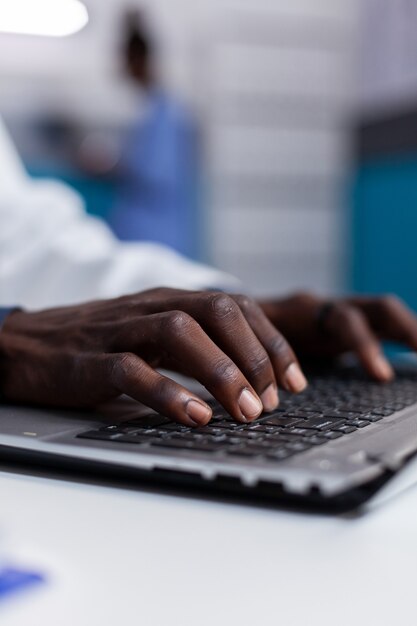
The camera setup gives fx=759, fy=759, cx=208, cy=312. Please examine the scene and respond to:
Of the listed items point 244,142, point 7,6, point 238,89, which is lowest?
point 244,142

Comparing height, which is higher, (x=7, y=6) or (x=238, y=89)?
(x=7, y=6)

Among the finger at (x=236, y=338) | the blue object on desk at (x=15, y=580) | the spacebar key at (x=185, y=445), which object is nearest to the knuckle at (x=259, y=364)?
the finger at (x=236, y=338)

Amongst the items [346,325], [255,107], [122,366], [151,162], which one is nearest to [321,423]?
[122,366]

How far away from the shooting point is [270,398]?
1.56ft

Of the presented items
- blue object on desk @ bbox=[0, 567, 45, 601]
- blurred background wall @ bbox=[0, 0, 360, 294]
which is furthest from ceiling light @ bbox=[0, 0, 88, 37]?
blurred background wall @ bbox=[0, 0, 360, 294]

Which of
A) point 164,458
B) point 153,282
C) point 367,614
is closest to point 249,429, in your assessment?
point 164,458

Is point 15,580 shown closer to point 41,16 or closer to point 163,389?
point 163,389

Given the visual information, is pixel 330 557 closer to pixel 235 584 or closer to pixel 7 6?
pixel 235 584

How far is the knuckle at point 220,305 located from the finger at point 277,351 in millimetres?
35

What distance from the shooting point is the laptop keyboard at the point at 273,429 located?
1.19 feet

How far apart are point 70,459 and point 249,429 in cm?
10

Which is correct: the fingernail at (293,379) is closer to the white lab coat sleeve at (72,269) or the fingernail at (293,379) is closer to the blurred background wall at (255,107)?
the white lab coat sleeve at (72,269)

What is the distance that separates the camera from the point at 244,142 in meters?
3.17

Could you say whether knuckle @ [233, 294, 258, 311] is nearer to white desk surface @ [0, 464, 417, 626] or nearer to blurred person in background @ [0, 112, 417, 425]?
blurred person in background @ [0, 112, 417, 425]
